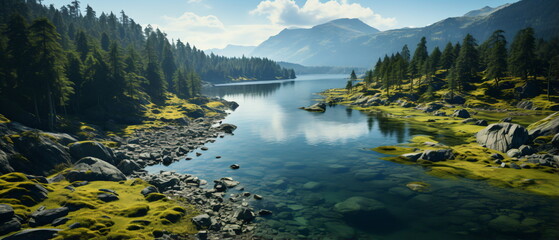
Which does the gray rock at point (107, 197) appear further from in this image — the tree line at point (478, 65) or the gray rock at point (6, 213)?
the tree line at point (478, 65)

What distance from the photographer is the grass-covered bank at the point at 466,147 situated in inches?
1248

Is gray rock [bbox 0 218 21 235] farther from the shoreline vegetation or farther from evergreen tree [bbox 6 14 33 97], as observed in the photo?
the shoreline vegetation

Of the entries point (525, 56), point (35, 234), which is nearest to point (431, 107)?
point (525, 56)

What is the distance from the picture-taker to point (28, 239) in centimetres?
1769

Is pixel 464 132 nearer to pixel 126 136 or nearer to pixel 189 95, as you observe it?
pixel 126 136

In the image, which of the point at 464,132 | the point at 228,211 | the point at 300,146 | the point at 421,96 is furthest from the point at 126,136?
the point at 421,96

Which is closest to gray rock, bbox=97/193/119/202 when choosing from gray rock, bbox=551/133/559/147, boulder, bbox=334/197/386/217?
boulder, bbox=334/197/386/217

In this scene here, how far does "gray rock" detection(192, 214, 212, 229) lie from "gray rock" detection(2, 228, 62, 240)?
1005 centimetres

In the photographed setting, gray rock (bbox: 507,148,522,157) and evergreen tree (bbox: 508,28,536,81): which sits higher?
evergreen tree (bbox: 508,28,536,81)

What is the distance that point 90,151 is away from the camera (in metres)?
38.2

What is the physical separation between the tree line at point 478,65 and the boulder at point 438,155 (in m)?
66.3

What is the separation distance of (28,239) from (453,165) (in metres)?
48.3

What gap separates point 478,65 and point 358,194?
121581mm

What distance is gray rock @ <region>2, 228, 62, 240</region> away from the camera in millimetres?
17609
